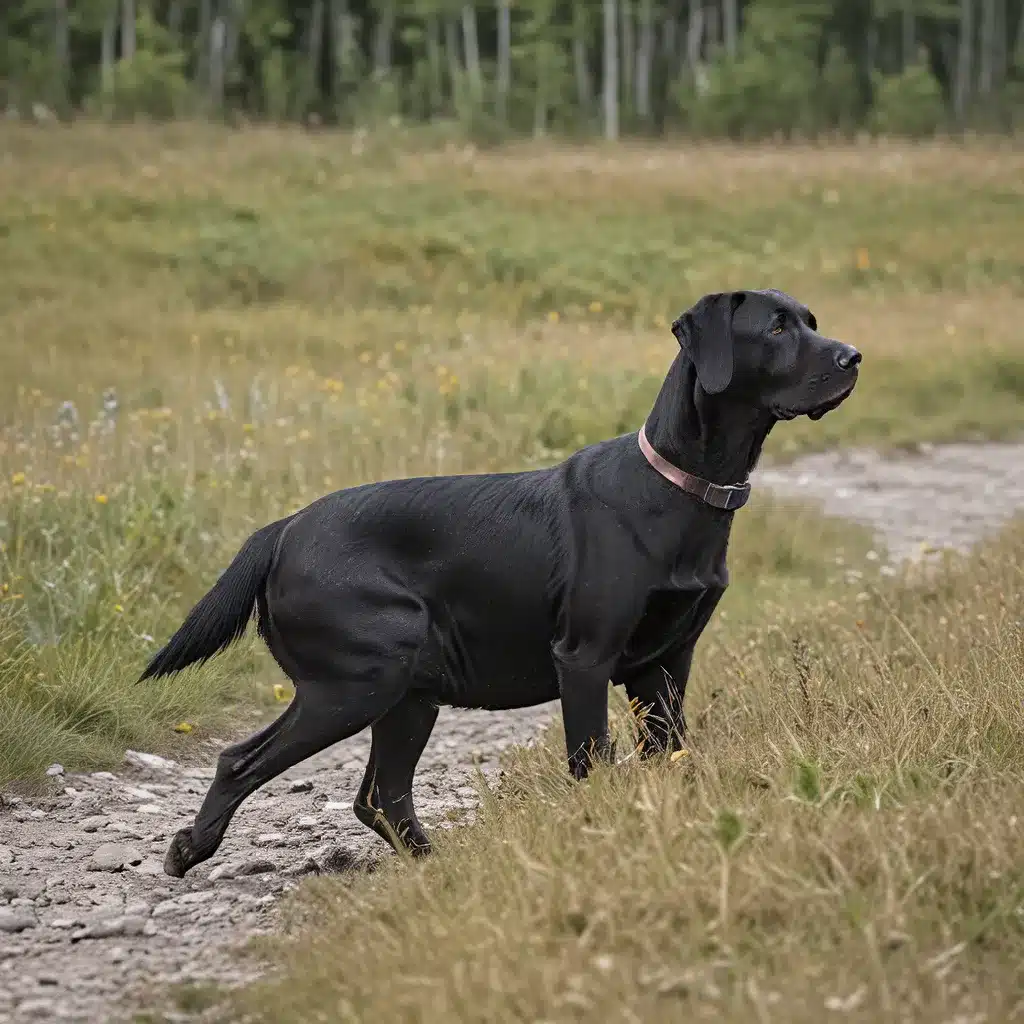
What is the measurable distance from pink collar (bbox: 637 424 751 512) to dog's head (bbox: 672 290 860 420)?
9.3 inches

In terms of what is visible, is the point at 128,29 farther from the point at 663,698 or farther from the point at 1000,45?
the point at 663,698

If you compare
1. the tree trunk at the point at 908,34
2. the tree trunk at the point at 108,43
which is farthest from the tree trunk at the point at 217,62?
the tree trunk at the point at 908,34

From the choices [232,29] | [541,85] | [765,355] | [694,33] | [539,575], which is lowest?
[541,85]

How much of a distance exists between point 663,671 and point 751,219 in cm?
1834

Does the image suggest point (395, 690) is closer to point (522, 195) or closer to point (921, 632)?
point (921, 632)

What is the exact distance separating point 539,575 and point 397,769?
0.78 metres

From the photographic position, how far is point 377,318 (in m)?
15.2


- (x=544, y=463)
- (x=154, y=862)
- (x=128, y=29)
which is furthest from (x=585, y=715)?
(x=128, y=29)

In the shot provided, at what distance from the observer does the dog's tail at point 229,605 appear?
4328mm

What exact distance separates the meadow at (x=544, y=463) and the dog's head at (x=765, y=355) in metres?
0.92

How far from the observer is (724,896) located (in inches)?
114

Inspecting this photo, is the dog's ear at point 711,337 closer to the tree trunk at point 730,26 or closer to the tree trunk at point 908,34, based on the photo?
the tree trunk at point 730,26

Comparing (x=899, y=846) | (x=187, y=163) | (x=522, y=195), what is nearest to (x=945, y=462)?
(x=899, y=846)

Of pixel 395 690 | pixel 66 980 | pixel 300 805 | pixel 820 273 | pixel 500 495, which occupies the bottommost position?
pixel 820 273
